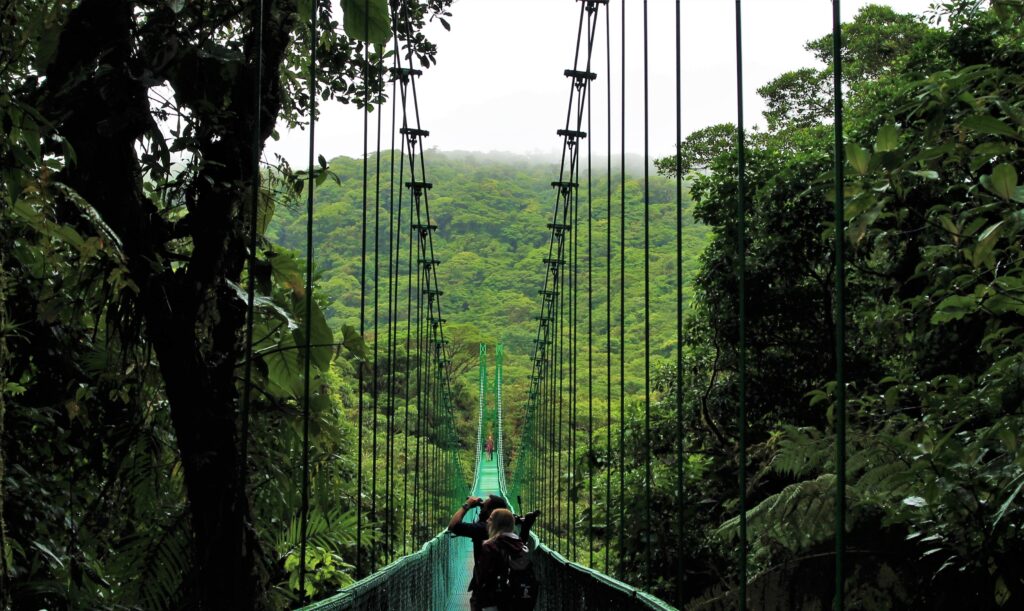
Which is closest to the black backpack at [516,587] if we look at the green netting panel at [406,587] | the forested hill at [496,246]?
the green netting panel at [406,587]

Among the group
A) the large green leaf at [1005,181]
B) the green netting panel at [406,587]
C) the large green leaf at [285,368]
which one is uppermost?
the large green leaf at [1005,181]

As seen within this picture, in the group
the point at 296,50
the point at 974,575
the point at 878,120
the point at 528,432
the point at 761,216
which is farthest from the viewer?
the point at 528,432

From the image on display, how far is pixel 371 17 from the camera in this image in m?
2.98

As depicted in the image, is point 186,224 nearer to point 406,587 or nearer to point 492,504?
point 406,587

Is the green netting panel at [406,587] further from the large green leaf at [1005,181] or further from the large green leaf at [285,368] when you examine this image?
the large green leaf at [1005,181]

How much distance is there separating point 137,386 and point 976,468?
214cm

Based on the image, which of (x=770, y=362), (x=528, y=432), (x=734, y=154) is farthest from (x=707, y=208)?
(x=528, y=432)

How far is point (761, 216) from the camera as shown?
22.5ft

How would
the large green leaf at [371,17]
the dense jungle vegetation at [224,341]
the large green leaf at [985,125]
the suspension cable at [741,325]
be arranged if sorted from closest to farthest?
the large green leaf at [985,125]
the suspension cable at [741,325]
the dense jungle vegetation at [224,341]
the large green leaf at [371,17]

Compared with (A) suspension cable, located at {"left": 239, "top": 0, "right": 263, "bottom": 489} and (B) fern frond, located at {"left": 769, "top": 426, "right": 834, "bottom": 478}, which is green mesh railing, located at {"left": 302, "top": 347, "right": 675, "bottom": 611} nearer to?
(A) suspension cable, located at {"left": 239, "top": 0, "right": 263, "bottom": 489}

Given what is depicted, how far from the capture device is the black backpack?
11.9 ft

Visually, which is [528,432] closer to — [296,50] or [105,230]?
[296,50]

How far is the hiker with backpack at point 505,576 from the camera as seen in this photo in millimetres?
3656

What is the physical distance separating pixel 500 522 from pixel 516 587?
237 mm
